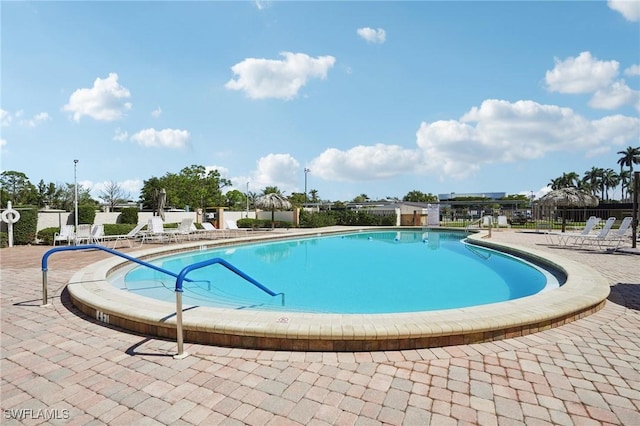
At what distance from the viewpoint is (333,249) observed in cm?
1352

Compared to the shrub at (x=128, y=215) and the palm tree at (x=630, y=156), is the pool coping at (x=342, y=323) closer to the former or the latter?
the shrub at (x=128, y=215)

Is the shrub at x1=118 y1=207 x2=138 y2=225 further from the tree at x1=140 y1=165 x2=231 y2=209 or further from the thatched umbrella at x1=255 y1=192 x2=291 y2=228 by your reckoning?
the tree at x1=140 y1=165 x2=231 y2=209

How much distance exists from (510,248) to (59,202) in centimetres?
5109

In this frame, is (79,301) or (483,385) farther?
(79,301)

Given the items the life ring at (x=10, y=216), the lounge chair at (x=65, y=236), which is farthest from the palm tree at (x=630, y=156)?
the life ring at (x=10, y=216)

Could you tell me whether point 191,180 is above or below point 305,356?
above

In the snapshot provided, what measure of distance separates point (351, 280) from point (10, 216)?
42.1ft

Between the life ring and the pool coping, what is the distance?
1102 centimetres

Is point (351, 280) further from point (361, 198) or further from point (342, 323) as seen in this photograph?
point (361, 198)

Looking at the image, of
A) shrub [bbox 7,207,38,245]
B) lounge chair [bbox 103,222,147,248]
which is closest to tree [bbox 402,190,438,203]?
lounge chair [bbox 103,222,147,248]

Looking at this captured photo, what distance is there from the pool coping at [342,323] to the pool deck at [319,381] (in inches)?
3.7

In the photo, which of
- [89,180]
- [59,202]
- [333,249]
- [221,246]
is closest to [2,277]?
[221,246]

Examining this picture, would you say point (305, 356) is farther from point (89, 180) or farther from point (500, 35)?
point (89, 180)

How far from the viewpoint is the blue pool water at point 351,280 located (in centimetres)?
607
